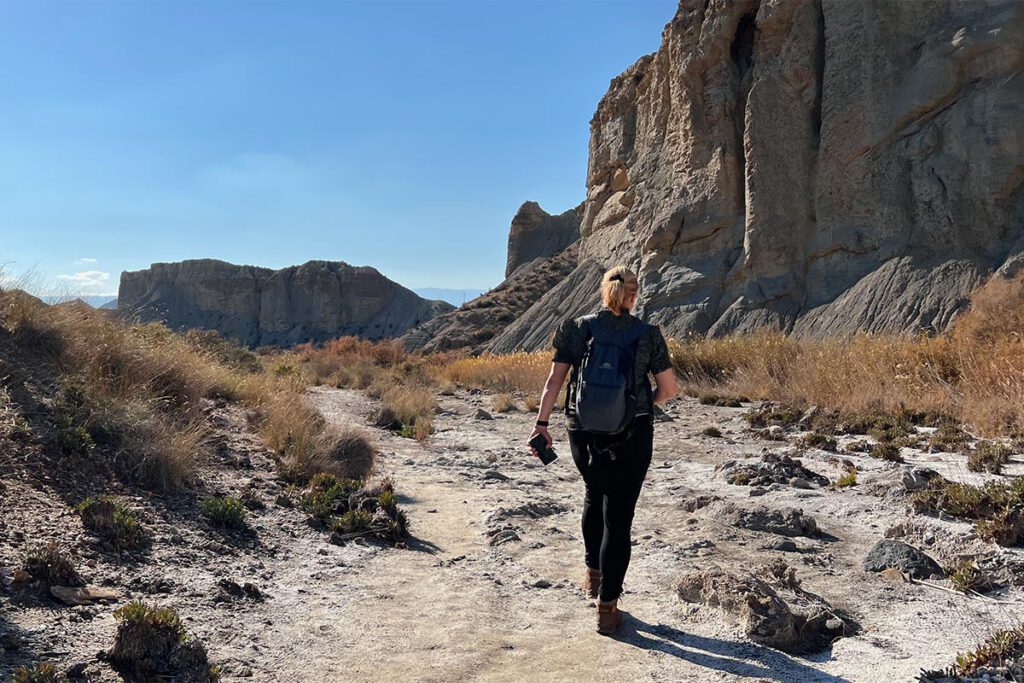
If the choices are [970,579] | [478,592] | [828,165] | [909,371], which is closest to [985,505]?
[970,579]

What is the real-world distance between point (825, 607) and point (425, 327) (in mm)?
37015

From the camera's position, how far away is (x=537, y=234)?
46.8 meters

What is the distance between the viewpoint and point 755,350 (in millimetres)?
14633

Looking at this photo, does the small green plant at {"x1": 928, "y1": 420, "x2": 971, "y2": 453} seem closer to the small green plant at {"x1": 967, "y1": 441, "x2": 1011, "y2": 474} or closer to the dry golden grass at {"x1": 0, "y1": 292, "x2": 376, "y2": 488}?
the small green plant at {"x1": 967, "y1": 441, "x2": 1011, "y2": 474}

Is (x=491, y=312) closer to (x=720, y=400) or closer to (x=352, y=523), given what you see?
(x=720, y=400)

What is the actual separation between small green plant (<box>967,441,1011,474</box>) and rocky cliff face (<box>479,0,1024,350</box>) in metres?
9.69

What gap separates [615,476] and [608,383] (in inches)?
19.9

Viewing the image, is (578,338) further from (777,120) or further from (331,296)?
(331,296)

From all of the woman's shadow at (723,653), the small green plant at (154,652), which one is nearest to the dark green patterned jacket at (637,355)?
the woman's shadow at (723,653)

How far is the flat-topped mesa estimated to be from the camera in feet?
224

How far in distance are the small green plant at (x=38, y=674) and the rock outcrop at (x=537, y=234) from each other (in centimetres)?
4316

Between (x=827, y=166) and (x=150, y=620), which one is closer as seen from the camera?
(x=150, y=620)

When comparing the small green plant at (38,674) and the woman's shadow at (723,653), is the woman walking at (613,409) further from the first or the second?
the small green plant at (38,674)

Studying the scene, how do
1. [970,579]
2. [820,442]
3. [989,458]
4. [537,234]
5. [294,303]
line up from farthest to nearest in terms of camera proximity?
[294,303] < [537,234] < [820,442] < [989,458] < [970,579]
